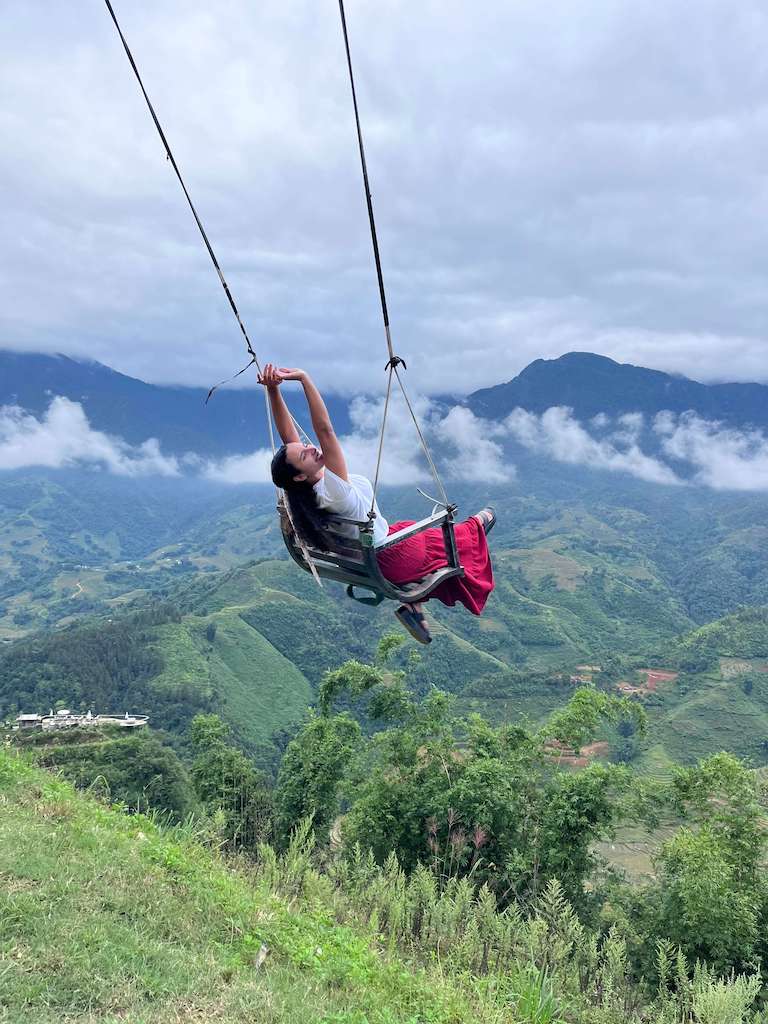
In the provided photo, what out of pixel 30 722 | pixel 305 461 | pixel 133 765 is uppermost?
pixel 305 461

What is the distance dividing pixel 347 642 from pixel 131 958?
99.3m

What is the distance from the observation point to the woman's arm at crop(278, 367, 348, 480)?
3.84 metres

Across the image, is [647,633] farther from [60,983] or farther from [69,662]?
[60,983]

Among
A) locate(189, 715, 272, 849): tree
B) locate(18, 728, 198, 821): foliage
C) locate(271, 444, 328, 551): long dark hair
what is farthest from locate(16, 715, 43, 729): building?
locate(271, 444, 328, 551): long dark hair

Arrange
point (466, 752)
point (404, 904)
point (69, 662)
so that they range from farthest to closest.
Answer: point (69, 662)
point (466, 752)
point (404, 904)

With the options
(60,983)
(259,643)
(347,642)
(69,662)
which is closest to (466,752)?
(60,983)

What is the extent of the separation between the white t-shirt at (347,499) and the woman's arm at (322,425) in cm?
6

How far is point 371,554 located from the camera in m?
4.09

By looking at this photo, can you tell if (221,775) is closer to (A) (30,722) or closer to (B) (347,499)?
(B) (347,499)

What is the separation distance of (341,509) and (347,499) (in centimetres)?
10

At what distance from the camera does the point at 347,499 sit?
13.5 feet

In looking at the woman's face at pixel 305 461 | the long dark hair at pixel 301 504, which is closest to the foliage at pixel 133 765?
the long dark hair at pixel 301 504

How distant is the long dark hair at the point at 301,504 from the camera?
3.99 meters

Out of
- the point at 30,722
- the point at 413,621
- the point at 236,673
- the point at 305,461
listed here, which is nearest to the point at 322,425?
the point at 305,461
